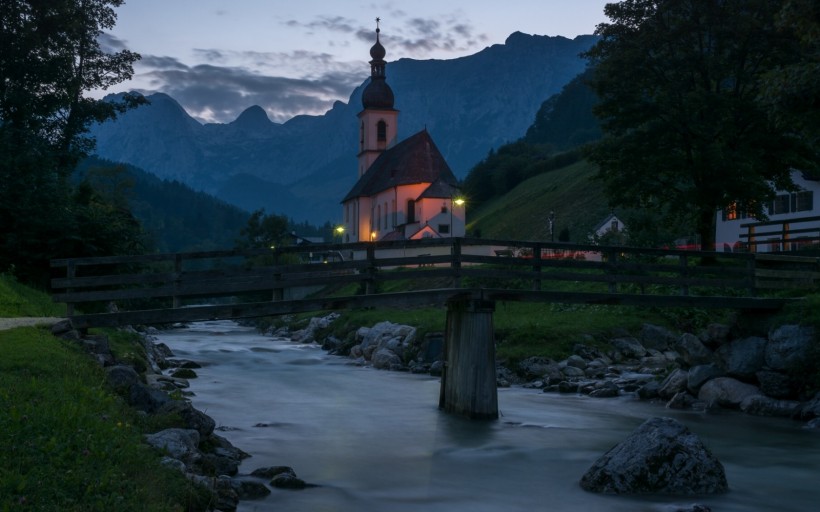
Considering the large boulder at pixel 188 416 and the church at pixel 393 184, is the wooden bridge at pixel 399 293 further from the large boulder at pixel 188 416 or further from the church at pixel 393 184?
the church at pixel 393 184

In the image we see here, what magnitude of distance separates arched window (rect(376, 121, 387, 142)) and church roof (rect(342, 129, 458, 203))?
9882mm

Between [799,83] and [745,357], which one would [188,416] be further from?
[799,83]

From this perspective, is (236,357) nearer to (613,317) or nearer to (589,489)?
(613,317)

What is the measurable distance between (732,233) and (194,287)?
4877 cm

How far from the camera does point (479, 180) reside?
158 meters

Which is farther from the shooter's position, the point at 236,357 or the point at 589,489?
the point at 236,357

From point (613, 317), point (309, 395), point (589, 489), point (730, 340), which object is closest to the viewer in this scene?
point (589, 489)

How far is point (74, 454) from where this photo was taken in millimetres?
8266

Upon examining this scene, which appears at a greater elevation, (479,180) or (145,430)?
(479,180)

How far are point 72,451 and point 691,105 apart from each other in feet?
97.4

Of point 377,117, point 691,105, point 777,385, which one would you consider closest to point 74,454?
point 777,385

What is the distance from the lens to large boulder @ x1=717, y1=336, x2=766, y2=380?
21828mm

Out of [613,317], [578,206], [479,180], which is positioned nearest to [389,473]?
[613,317]

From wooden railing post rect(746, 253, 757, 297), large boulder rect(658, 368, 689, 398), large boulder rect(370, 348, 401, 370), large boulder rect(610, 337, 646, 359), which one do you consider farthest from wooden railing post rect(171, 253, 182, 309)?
large boulder rect(610, 337, 646, 359)
